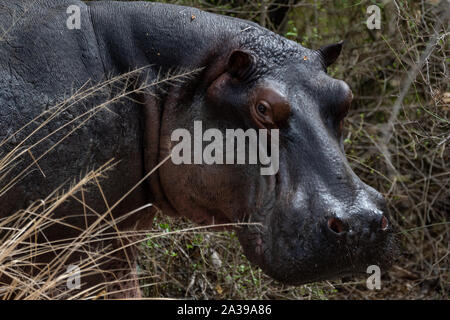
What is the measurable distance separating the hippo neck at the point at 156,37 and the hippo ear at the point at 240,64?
0.54ft

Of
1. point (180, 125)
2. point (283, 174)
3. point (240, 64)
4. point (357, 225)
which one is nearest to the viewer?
point (357, 225)

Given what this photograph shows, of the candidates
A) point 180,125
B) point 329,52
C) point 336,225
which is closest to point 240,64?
point 180,125

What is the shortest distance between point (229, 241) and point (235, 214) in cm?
152

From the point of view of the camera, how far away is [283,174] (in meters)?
2.67

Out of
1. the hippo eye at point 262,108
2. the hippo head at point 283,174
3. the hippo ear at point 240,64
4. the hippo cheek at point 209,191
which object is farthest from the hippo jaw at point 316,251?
the hippo ear at point 240,64

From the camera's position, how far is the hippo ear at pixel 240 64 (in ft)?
9.19

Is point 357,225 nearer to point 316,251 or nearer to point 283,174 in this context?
point 316,251

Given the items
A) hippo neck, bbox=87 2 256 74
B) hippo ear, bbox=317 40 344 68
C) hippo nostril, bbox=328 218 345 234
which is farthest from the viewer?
hippo ear, bbox=317 40 344 68

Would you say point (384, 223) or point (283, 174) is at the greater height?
point (283, 174)

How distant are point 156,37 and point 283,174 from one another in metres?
0.85

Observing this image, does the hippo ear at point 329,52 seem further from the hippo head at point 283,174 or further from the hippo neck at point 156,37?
the hippo neck at point 156,37

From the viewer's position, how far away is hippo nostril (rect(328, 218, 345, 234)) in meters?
2.49

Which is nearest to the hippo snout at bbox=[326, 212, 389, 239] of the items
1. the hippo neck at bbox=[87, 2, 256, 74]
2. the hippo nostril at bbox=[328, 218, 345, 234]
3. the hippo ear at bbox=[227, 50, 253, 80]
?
A: the hippo nostril at bbox=[328, 218, 345, 234]

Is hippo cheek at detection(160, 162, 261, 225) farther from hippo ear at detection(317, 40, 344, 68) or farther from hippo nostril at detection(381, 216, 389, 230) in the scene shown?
hippo ear at detection(317, 40, 344, 68)
